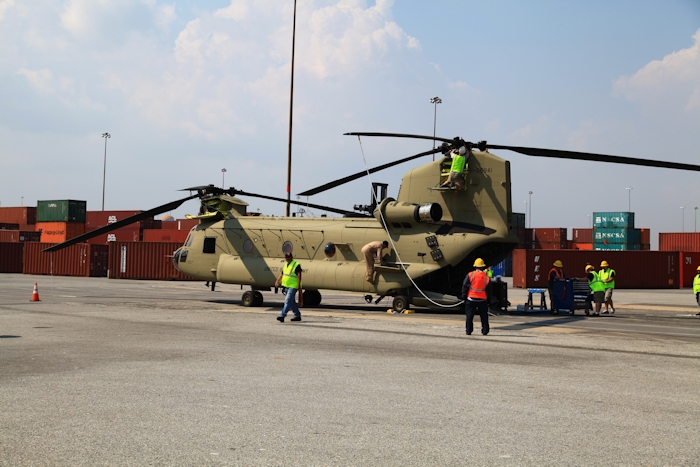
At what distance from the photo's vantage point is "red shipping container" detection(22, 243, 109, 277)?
55.2 metres

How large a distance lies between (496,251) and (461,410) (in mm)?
14383

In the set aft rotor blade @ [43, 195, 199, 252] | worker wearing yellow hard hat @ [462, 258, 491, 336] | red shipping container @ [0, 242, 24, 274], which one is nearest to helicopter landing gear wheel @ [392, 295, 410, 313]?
worker wearing yellow hard hat @ [462, 258, 491, 336]

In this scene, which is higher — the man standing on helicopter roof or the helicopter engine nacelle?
the man standing on helicopter roof

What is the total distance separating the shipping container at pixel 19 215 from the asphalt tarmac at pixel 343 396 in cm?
6286

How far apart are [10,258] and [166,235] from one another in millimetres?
13844

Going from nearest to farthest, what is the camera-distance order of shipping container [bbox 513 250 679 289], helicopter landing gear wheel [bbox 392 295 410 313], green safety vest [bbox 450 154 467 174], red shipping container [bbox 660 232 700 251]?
1. green safety vest [bbox 450 154 467 174]
2. helicopter landing gear wheel [bbox 392 295 410 313]
3. shipping container [bbox 513 250 679 289]
4. red shipping container [bbox 660 232 700 251]

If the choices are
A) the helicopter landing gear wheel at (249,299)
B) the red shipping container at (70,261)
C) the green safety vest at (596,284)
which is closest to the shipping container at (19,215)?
the red shipping container at (70,261)

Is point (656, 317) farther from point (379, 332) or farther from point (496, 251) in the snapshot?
point (379, 332)

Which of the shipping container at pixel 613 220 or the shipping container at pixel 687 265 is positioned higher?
the shipping container at pixel 613 220

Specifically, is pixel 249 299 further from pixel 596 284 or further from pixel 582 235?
pixel 582 235

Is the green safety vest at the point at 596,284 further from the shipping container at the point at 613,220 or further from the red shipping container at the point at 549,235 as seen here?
the red shipping container at the point at 549,235

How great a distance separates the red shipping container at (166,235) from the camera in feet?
197

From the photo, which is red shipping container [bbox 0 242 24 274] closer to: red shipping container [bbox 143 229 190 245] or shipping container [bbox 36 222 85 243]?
shipping container [bbox 36 222 85 243]

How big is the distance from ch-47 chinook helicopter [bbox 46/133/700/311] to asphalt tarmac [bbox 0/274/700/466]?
487 centimetres
